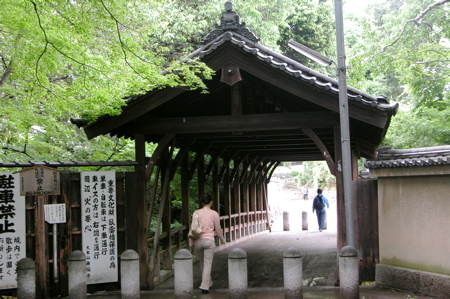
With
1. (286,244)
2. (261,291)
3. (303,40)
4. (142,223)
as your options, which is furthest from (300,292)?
(303,40)

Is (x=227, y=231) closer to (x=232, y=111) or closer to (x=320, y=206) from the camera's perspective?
(x=320, y=206)

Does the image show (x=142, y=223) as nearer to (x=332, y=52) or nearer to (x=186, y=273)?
(x=186, y=273)

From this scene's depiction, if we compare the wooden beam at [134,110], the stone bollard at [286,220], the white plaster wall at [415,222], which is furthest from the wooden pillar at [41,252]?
the stone bollard at [286,220]

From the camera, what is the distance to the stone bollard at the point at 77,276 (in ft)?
24.1

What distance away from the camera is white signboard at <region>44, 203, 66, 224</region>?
27.5 feet

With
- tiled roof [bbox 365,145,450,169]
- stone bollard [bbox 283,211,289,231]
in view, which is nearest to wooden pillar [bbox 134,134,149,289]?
tiled roof [bbox 365,145,450,169]

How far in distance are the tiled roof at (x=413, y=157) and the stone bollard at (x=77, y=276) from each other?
5307 millimetres

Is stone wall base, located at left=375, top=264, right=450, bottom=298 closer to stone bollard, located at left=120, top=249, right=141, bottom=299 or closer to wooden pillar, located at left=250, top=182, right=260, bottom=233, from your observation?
stone bollard, located at left=120, top=249, right=141, bottom=299

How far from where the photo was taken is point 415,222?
27.1ft

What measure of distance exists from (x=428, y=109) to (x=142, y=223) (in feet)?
37.8

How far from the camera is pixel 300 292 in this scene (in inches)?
287

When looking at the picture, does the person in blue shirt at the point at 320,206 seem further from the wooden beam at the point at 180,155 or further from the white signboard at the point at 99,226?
the white signboard at the point at 99,226

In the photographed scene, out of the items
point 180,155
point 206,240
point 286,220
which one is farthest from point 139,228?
point 286,220

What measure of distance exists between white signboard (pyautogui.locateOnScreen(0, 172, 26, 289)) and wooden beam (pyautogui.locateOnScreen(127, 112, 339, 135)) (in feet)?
8.02
